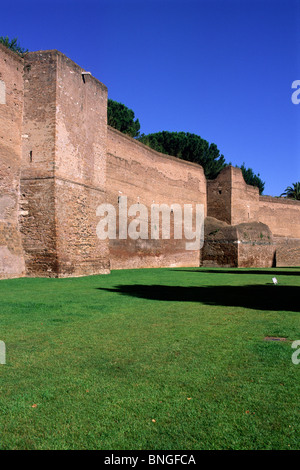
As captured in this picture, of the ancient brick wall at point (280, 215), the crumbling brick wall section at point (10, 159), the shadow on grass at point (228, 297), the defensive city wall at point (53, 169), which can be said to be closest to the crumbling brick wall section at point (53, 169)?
the defensive city wall at point (53, 169)

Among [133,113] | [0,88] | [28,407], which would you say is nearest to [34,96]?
[0,88]

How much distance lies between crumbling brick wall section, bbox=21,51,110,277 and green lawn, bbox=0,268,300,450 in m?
6.54

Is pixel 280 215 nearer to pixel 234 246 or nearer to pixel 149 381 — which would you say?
pixel 234 246

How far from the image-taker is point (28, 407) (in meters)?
2.46

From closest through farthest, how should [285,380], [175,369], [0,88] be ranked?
[285,380]
[175,369]
[0,88]

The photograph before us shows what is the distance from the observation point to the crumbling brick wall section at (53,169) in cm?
1243

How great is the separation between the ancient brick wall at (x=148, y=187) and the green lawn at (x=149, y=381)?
498 inches

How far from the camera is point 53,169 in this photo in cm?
1252

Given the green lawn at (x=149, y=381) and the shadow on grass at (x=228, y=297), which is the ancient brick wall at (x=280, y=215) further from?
the green lawn at (x=149, y=381)

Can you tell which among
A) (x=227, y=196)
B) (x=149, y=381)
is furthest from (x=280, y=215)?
(x=149, y=381)

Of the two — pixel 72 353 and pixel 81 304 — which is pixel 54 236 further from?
pixel 72 353

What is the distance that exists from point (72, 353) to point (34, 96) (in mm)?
10874

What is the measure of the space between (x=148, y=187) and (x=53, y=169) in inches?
397

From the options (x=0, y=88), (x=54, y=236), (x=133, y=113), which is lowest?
(x=54, y=236)
